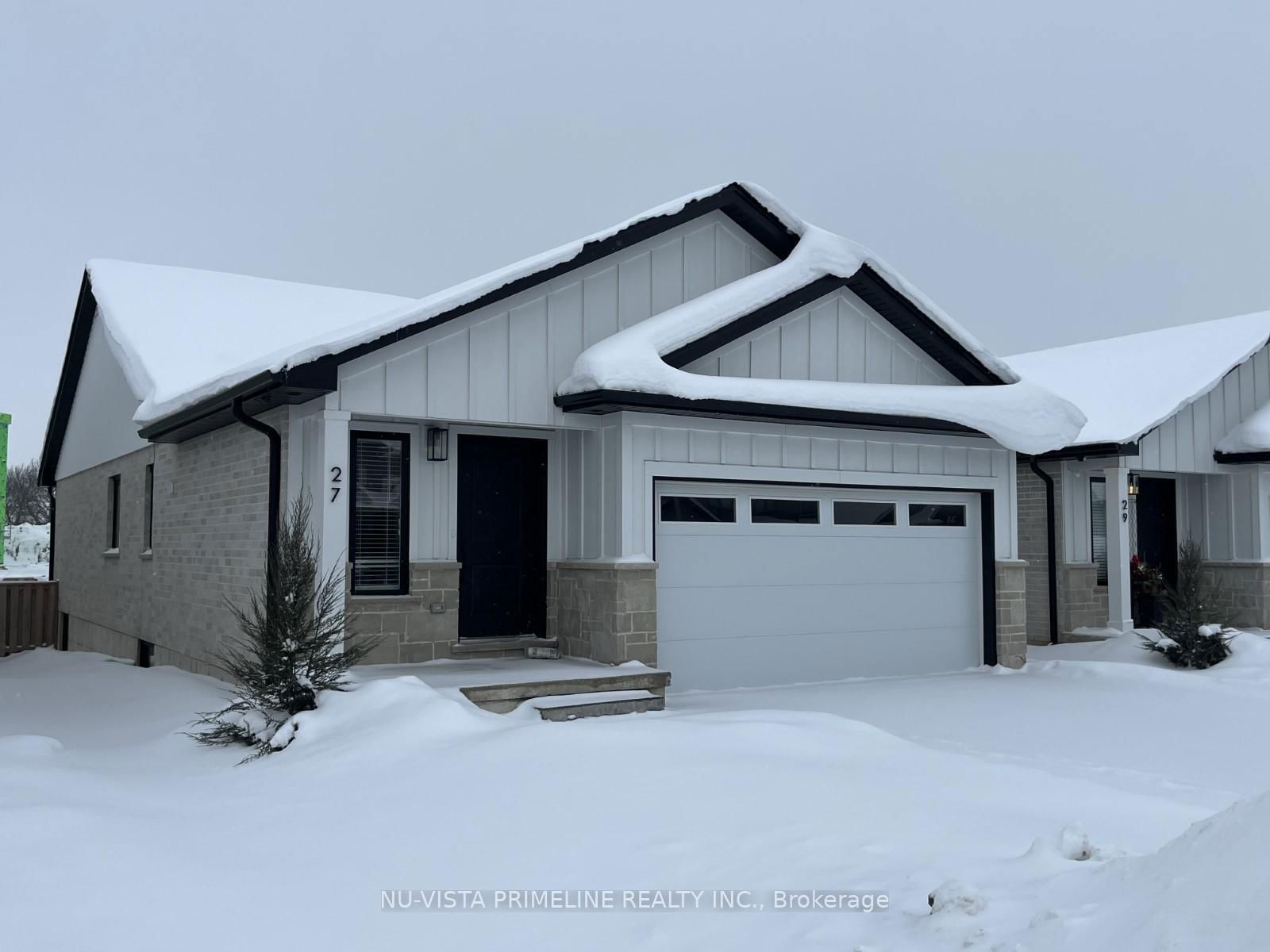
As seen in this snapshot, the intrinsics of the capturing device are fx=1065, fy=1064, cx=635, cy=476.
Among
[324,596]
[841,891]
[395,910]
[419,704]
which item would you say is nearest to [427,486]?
[324,596]

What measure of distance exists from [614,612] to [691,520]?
137cm

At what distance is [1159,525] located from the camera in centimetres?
1670

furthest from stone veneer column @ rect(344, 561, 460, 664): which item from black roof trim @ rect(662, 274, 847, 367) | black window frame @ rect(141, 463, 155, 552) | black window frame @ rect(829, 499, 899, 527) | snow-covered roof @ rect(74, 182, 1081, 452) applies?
black window frame @ rect(141, 463, 155, 552)

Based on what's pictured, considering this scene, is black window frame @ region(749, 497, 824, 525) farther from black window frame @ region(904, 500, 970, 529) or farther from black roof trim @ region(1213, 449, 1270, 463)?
black roof trim @ region(1213, 449, 1270, 463)

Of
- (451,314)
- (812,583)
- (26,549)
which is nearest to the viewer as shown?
(451,314)

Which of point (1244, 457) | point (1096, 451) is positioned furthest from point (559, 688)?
point (1244, 457)

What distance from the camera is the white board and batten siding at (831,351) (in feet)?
36.6

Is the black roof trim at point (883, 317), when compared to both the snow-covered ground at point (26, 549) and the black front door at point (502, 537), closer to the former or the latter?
the black front door at point (502, 537)

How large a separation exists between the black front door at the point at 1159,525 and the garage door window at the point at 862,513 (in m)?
6.72

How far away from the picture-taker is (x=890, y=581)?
469 inches

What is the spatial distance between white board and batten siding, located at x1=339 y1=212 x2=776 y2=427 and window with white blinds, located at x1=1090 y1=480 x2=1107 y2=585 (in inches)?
295

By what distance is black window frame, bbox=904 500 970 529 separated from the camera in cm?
1210

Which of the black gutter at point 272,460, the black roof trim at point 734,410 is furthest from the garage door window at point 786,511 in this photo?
the black gutter at point 272,460

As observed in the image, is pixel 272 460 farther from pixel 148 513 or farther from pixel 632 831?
pixel 148 513
